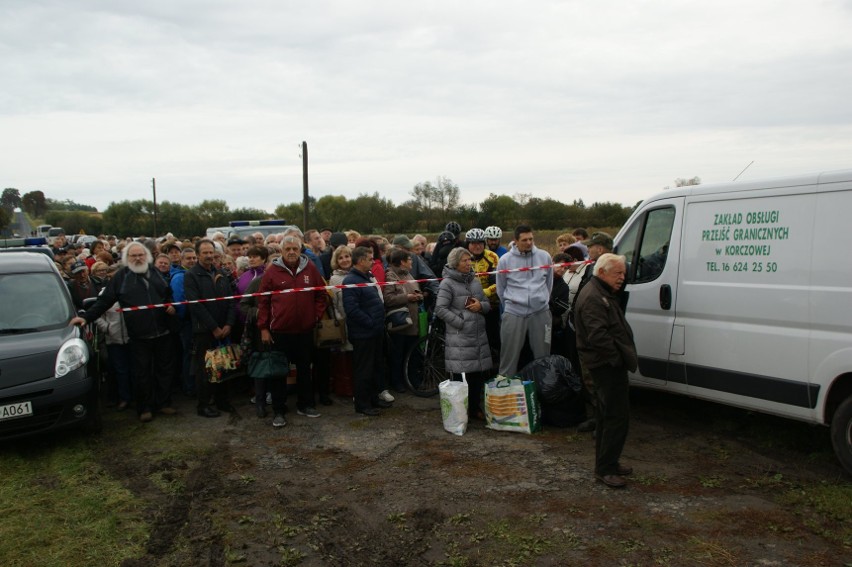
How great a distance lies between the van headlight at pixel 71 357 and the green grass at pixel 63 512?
2.64ft

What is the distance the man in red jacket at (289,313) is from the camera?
693cm

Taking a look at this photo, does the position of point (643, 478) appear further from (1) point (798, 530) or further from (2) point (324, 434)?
(2) point (324, 434)

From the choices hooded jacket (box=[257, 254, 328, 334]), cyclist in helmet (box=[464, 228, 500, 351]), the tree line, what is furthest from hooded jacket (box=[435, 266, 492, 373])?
A: the tree line

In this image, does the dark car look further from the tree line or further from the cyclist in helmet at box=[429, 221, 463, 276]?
the tree line

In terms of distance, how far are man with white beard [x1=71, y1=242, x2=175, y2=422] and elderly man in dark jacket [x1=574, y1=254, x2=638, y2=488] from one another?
4.84 m

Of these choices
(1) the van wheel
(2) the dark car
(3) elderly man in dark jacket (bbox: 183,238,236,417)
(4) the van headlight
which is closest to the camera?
(1) the van wheel

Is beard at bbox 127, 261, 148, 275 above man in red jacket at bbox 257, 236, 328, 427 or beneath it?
above

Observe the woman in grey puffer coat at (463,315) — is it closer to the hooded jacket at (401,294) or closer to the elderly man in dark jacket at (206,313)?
the hooded jacket at (401,294)

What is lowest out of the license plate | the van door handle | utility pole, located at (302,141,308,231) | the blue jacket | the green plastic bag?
the license plate

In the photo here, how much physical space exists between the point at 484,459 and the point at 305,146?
25.8m

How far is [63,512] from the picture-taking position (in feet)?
15.9

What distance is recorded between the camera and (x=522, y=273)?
6785 millimetres

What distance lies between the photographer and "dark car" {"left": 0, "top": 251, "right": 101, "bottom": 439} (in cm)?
593

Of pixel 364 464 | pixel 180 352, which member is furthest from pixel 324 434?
pixel 180 352
